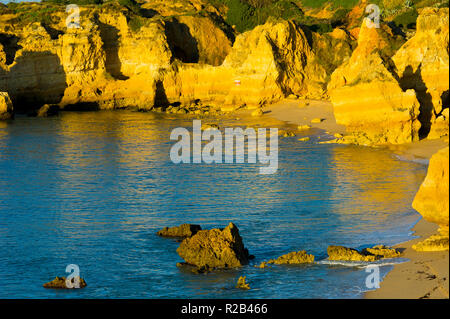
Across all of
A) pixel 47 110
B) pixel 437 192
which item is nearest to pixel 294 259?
pixel 437 192

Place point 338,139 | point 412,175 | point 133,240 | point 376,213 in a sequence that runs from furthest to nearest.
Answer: point 338,139 < point 412,175 < point 376,213 < point 133,240

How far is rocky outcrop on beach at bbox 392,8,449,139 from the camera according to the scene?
26.3 meters

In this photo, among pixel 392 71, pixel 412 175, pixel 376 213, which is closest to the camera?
pixel 376 213

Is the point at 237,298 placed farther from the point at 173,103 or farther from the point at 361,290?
the point at 173,103

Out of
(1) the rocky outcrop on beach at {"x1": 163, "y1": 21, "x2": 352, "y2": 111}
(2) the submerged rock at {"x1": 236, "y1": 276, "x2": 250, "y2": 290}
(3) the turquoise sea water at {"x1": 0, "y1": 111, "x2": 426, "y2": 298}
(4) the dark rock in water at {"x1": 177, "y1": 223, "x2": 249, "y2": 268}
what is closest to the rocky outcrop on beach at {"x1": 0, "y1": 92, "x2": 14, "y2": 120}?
(1) the rocky outcrop on beach at {"x1": 163, "y1": 21, "x2": 352, "y2": 111}

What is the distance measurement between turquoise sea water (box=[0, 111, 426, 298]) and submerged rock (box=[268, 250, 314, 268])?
0.24m

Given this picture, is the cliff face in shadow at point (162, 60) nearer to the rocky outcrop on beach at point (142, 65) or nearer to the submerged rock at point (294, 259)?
the rocky outcrop on beach at point (142, 65)

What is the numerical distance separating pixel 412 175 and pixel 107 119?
981 inches

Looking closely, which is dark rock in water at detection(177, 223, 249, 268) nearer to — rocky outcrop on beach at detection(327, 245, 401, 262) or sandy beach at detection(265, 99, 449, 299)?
rocky outcrop on beach at detection(327, 245, 401, 262)

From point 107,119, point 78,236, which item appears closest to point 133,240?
point 78,236

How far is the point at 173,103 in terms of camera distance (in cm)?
4747

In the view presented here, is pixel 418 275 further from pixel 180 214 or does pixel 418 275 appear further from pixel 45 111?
pixel 45 111

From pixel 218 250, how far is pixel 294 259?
1.48 m

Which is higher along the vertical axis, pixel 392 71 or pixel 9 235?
pixel 392 71
